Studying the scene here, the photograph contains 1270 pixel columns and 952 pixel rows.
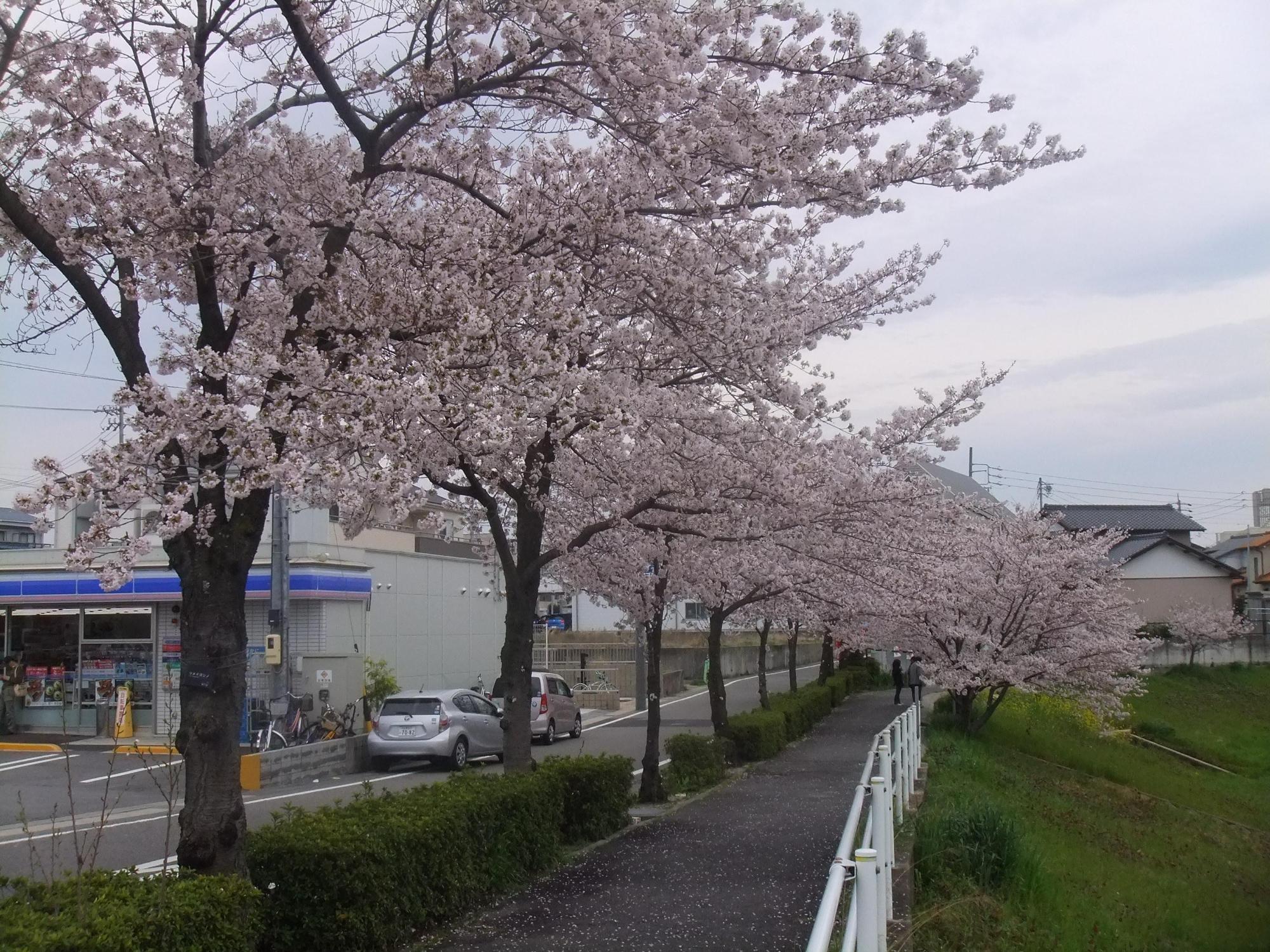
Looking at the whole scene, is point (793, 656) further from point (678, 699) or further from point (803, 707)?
point (678, 699)

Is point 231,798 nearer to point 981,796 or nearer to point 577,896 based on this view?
point 577,896

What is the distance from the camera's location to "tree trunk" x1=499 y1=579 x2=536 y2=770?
10609mm

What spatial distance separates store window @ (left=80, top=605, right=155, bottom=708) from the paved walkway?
16311 millimetres

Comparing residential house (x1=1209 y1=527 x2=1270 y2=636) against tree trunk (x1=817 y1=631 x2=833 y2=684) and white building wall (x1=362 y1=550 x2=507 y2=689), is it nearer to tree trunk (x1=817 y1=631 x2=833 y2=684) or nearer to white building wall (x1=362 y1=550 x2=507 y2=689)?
tree trunk (x1=817 y1=631 x2=833 y2=684)

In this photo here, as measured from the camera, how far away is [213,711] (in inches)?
251

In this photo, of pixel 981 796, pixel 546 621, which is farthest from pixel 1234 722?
pixel 981 796

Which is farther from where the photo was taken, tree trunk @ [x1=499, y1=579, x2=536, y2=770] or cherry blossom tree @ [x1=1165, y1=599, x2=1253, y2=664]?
cherry blossom tree @ [x1=1165, y1=599, x2=1253, y2=664]

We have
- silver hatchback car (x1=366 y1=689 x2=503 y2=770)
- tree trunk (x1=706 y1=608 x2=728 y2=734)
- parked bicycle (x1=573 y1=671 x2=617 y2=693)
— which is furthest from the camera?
parked bicycle (x1=573 y1=671 x2=617 y2=693)

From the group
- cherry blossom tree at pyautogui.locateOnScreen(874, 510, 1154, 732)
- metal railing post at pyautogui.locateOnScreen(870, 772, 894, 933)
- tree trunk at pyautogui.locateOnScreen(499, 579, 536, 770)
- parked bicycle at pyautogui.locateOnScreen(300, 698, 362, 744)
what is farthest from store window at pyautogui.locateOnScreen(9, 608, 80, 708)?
metal railing post at pyautogui.locateOnScreen(870, 772, 894, 933)

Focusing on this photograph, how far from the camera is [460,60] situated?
733 cm

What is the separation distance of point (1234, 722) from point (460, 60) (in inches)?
1597

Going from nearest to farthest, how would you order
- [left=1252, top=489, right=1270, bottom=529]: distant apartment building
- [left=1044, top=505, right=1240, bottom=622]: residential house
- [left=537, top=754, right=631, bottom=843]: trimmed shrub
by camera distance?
1. [left=537, top=754, right=631, bottom=843]: trimmed shrub
2. [left=1044, top=505, right=1240, bottom=622]: residential house
3. [left=1252, top=489, right=1270, bottom=529]: distant apartment building

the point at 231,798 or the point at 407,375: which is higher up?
the point at 407,375

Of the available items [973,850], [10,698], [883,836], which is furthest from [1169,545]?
[883,836]
